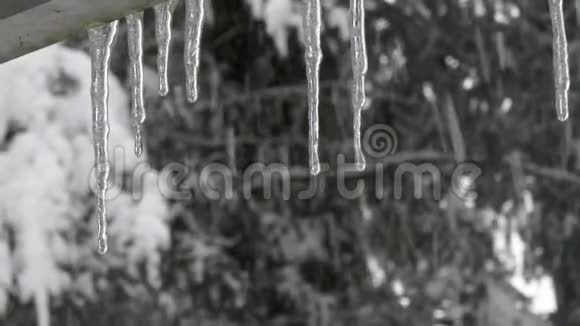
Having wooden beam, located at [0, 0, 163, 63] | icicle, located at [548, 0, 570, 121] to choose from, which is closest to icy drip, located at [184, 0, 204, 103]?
wooden beam, located at [0, 0, 163, 63]

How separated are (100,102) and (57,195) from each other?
3.68 metres

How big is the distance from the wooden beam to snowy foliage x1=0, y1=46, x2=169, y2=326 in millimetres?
4045

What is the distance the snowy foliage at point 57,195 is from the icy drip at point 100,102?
3417mm

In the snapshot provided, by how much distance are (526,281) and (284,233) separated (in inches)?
51.7

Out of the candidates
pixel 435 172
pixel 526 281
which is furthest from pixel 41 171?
pixel 526 281

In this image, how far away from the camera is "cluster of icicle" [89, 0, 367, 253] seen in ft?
3.96

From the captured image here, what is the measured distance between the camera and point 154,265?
530 cm

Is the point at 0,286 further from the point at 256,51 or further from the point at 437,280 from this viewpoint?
the point at 437,280

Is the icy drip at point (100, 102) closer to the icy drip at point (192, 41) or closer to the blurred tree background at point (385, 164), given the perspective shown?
the icy drip at point (192, 41)

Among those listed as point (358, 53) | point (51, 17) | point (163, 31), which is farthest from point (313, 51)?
point (51, 17)

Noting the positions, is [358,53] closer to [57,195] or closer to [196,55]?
[196,55]

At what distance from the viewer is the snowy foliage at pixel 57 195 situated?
16.4 feet

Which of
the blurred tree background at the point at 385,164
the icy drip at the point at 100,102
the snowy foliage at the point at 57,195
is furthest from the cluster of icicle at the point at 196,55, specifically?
the blurred tree background at the point at 385,164

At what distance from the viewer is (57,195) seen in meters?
5.07
